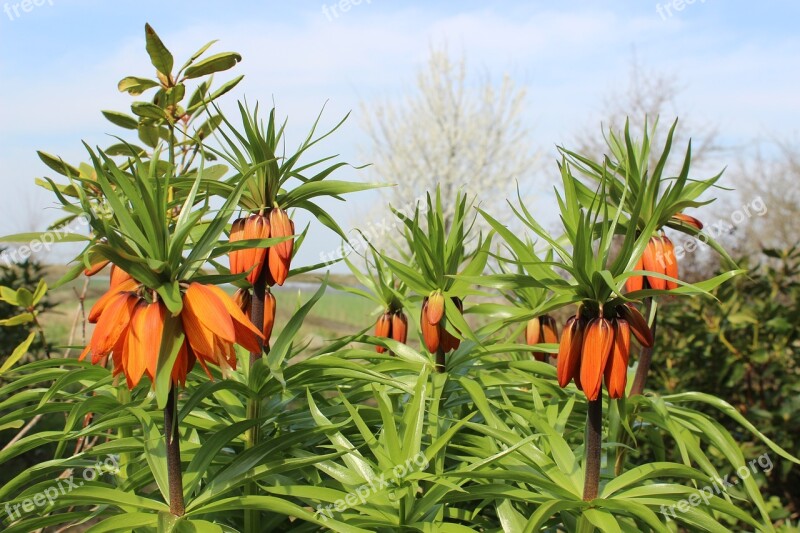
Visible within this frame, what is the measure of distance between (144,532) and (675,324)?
2.77m

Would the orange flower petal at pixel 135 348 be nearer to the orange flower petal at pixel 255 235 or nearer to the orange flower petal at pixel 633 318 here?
the orange flower petal at pixel 255 235

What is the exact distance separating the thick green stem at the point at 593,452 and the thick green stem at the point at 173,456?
0.62 m

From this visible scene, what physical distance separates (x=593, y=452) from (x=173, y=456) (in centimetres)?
64

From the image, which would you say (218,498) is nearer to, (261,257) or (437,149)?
(261,257)

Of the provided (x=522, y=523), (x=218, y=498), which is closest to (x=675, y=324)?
(x=522, y=523)

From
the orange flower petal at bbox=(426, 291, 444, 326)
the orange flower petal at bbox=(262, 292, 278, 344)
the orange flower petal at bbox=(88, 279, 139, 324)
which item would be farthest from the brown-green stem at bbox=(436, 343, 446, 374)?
the orange flower petal at bbox=(88, 279, 139, 324)

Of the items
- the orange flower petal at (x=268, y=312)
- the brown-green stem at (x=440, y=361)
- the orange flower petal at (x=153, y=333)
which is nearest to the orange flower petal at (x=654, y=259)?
the brown-green stem at (x=440, y=361)

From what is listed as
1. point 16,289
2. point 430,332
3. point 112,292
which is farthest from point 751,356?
point 16,289

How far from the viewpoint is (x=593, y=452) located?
1.20 meters

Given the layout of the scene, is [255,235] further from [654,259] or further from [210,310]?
[654,259]

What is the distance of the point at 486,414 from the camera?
1357 millimetres

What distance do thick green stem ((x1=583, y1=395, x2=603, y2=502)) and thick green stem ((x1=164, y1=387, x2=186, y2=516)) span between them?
622 millimetres

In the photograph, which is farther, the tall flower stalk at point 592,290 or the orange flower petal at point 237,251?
the orange flower petal at point 237,251

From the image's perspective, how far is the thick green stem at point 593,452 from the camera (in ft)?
3.95
